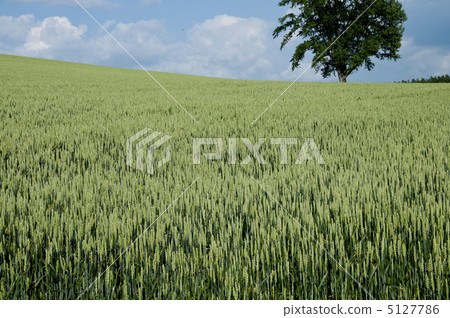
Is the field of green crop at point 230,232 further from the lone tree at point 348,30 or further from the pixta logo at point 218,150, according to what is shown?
the lone tree at point 348,30

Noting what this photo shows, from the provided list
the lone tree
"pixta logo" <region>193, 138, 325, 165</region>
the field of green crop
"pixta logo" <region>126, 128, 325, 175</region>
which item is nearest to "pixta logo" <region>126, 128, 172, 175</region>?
"pixta logo" <region>126, 128, 325, 175</region>

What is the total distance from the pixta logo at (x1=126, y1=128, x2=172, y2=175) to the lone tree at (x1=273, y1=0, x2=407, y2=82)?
86.2 feet

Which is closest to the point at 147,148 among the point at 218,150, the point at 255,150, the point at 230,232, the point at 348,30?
the point at 218,150

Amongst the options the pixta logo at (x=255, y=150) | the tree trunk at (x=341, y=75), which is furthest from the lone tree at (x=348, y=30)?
the pixta logo at (x=255, y=150)

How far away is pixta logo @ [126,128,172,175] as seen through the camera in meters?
3.92

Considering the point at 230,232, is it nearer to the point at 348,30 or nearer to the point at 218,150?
the point at 218,150

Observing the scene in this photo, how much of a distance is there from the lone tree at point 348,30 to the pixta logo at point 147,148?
1034 inches

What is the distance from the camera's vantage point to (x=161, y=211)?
239 centimetres

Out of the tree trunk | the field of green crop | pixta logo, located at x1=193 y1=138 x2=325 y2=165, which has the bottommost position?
the field of green crop

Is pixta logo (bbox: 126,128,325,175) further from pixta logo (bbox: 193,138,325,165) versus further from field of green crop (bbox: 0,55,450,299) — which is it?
field of green crop (bbox: 0,55,450,299)

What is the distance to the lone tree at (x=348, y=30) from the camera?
95.3 feet
